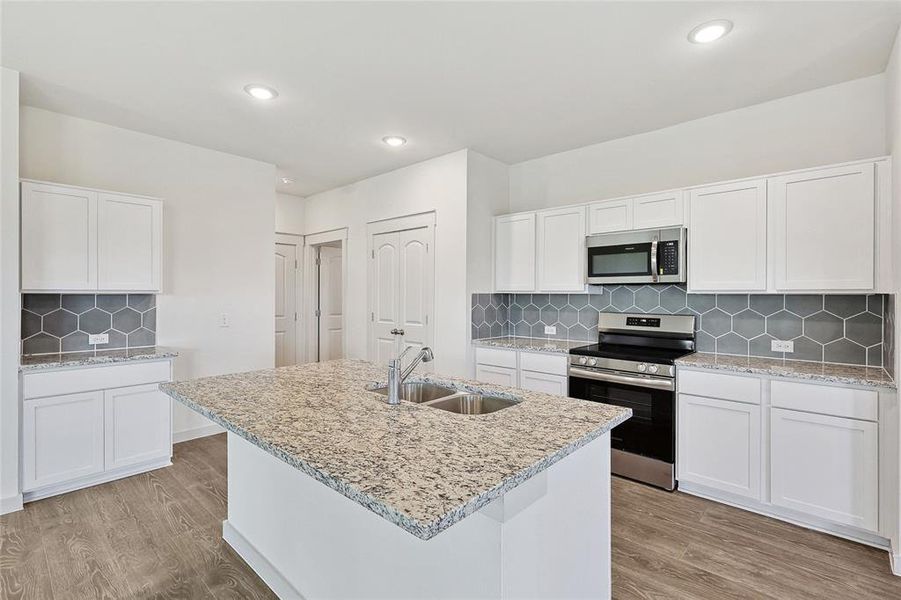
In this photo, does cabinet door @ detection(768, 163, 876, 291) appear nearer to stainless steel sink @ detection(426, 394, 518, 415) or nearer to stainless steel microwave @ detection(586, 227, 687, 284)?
stainless steel microwave @ detection(586, 227, 687, 284)

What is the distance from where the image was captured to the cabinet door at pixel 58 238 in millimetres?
2863

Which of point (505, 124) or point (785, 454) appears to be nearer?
point (785, 454)

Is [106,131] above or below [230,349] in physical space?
above

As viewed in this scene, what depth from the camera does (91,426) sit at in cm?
297

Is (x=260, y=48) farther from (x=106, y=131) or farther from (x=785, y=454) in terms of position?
(x=785, y=454)

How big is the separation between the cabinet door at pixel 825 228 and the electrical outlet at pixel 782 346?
47cm

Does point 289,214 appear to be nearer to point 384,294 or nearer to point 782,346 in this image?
point 384,294

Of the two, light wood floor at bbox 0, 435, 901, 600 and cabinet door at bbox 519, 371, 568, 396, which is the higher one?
→ cabinet door at bbox 519, 371, 568, 396

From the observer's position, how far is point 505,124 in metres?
3.39

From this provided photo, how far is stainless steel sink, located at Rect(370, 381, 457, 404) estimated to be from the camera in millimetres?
2129

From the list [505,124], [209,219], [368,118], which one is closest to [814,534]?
[505,124]

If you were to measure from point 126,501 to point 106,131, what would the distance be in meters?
2.77

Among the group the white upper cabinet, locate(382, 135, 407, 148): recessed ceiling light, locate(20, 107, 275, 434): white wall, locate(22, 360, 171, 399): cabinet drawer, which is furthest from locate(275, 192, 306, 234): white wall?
locate(22, 360, 171, 399): cabinet drawer

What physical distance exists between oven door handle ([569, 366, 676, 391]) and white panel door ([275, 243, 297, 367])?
3.85m
